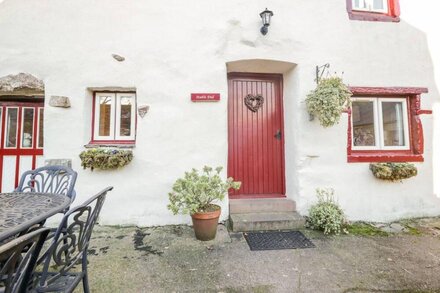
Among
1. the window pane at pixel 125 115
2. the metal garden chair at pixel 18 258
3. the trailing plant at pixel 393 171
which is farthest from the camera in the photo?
the window pane at pixel 125 115

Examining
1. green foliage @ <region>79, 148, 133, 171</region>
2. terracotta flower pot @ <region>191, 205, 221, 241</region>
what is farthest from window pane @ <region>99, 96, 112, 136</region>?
terracotta flower pot @ <region>191, 205, 221, 241</region>

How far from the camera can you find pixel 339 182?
141 inches

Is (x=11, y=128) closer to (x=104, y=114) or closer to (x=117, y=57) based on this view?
(x=104, y=114)

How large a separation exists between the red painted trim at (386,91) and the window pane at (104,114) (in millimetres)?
3689

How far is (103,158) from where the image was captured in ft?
10.2

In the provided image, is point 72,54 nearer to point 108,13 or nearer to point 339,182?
point 108,13

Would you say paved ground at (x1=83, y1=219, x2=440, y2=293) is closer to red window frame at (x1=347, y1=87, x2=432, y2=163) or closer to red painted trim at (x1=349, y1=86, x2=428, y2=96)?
red window frame at (x1=347, y1=87, x2=432, y2=163)

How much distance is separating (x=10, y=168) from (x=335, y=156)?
4727 mm

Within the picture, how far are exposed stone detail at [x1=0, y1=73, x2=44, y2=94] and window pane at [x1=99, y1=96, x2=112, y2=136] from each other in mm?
771

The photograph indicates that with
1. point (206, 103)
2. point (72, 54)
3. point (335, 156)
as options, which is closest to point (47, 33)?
point (72, 54)

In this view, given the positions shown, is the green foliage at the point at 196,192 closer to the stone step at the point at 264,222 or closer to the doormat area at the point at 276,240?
the stone step at the point at 264,222

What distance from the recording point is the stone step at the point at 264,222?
3.21m

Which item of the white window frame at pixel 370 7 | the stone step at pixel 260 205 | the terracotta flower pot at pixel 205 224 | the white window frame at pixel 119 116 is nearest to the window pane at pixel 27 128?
the white window frame at pixel 119 116

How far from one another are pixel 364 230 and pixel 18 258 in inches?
147
